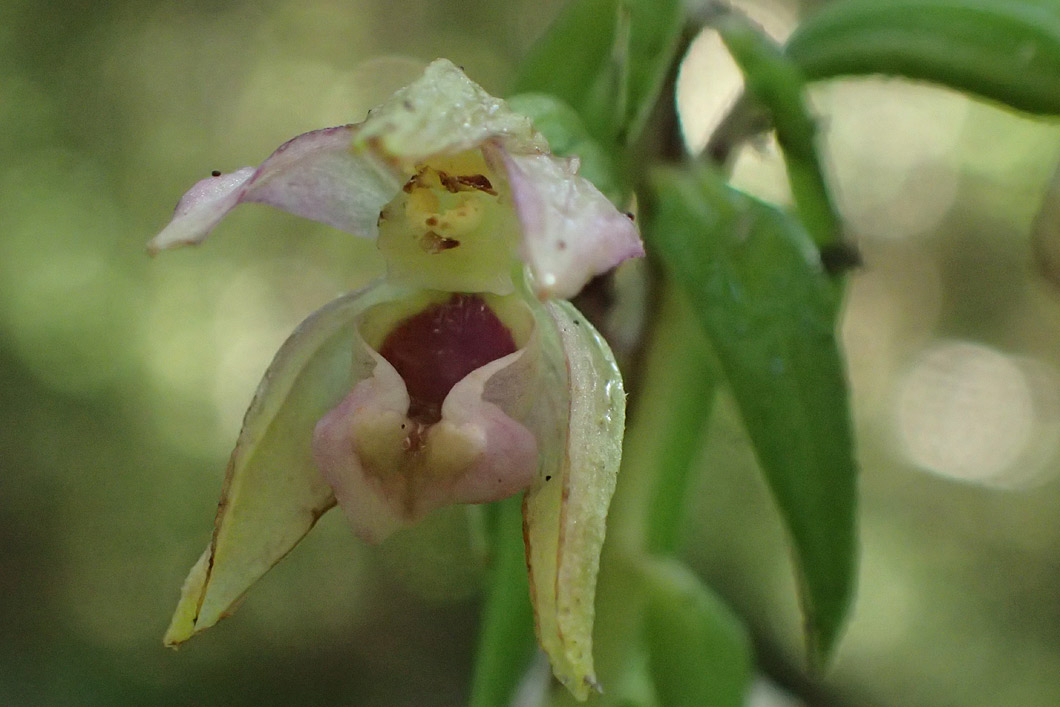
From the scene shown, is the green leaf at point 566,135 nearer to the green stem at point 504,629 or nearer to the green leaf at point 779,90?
the green leaf at point 779,90

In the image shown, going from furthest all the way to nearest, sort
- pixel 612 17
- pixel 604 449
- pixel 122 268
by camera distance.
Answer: pixel 122 268 < pixel 612 17 < pixel 604 449

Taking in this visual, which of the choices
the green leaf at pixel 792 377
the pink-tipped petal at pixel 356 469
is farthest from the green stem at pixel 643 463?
the pink-tipped petal at pixel 356 469

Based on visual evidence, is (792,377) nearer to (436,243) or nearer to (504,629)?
(436,243)

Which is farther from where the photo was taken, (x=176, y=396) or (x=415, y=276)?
(x=176, y=396)

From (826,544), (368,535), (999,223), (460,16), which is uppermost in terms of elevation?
(368,535)

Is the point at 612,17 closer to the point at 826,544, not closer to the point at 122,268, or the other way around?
the point at 826,544

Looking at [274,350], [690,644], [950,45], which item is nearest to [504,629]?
[690,644]

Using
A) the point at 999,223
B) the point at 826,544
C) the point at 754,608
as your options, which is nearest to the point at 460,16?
the point at 999,223
